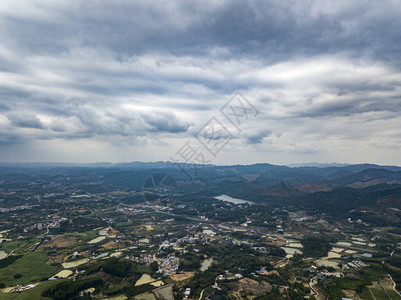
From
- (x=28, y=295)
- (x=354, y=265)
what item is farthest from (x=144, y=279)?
(x=354, y=265)

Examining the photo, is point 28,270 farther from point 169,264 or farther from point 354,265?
point 354,265

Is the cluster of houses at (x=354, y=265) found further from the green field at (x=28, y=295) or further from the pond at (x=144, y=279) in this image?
the green field at (x=28, y=295)

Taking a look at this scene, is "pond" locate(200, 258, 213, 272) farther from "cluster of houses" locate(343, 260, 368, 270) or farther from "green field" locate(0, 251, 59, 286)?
"green field" locate(0, 251, 59, 286)

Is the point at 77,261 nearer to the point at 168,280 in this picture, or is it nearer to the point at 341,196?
the point at 168,280

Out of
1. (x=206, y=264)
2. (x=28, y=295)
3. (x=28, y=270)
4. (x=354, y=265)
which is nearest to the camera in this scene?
(x=28, y=295)

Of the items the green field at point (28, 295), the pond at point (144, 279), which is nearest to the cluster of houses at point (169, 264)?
the pond at point (144, 279)

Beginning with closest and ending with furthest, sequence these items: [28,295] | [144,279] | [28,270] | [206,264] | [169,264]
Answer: [28,295] < [144,279] < [28,270] < [169,264] < [206,264]

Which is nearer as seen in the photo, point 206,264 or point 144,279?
point 144,279

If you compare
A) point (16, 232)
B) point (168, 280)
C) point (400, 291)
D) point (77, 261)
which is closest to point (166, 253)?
point (168, 280)

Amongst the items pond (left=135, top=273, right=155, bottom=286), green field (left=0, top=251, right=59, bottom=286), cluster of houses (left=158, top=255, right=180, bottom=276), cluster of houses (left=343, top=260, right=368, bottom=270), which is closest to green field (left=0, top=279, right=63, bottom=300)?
green field (left=0, top=251, right=59, bottom=286)
